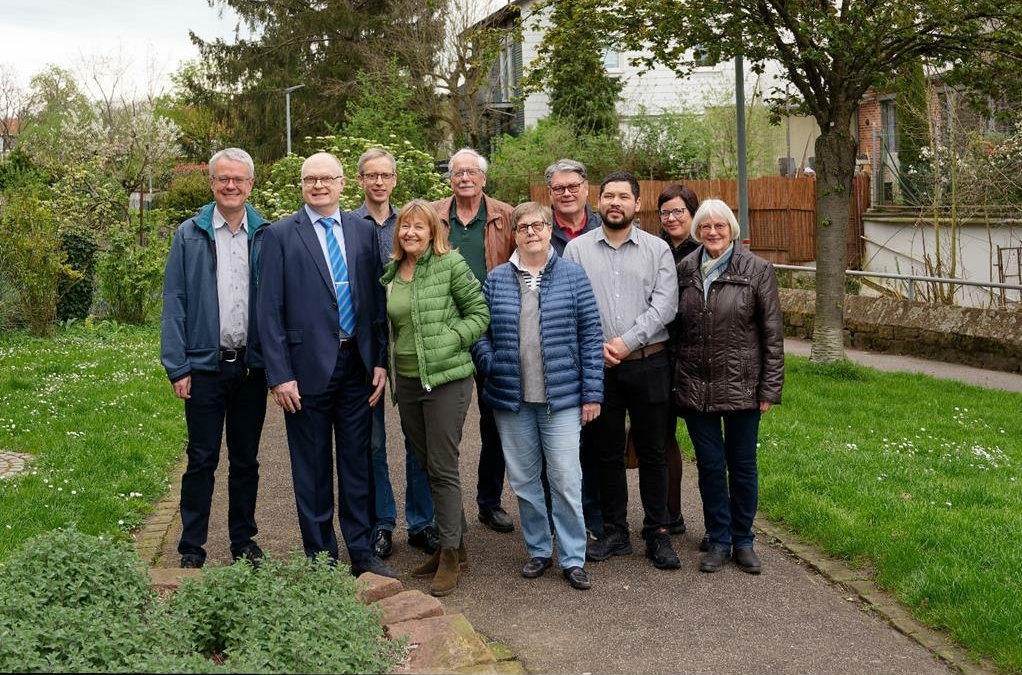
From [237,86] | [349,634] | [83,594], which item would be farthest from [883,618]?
[237,86]

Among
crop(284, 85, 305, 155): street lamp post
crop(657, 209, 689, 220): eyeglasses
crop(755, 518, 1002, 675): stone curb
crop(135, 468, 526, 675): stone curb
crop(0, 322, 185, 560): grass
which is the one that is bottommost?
crop(755, 518, 1002, 675): stone curb

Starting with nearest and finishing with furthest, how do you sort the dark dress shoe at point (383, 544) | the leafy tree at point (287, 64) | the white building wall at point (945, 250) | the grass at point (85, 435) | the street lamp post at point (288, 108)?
the dark dress shoe at point (383, 544)
the grass at point (85, 435)
the white building wall at point (945, 250)
the street lamp post at point (288, 108)
the leafy tree at point (287, 64)

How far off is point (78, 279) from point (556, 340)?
1511 cm

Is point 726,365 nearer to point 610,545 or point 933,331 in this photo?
point 610,545

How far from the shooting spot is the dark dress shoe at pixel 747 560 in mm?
6586

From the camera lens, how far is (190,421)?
6.51 m

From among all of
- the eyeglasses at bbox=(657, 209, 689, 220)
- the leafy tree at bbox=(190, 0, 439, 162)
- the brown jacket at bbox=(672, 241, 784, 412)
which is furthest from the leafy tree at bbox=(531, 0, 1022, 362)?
the leafy tree at bbox=(190, 0, 439, 162)

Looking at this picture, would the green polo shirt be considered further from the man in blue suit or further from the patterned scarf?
the patterned scarf

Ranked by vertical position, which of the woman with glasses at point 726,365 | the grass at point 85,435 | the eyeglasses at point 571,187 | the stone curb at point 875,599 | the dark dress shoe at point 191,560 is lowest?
the stone curb at point 875,599

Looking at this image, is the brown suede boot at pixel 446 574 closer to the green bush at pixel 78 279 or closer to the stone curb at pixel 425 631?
the stone curb at pixel 425 631

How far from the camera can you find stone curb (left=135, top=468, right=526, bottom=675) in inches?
185

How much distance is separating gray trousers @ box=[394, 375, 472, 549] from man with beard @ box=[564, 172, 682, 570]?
85cm

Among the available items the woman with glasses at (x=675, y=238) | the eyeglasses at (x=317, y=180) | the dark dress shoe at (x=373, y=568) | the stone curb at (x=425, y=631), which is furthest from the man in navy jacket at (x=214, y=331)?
the woman with glasses at (x=675, y=238)

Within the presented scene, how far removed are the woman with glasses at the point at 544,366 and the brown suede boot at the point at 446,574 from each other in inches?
16.2
